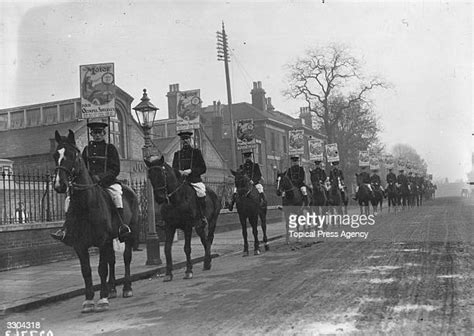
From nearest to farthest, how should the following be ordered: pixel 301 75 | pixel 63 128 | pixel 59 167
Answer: pixel 59 167
pixel 63 128
pixel 301 75

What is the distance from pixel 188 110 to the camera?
15281 mm

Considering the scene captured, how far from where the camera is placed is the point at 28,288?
9.39m

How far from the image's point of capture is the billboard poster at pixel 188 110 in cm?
1511

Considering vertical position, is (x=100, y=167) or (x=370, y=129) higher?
(x=370, y=129)

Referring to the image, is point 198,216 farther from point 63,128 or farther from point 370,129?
point 370,129

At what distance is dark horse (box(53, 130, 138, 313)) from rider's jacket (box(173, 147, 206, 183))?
2.84m

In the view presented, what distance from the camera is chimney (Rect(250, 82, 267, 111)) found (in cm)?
5791

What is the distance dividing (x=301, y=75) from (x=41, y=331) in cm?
3869

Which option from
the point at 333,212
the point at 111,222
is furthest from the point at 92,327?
the point at 333,212

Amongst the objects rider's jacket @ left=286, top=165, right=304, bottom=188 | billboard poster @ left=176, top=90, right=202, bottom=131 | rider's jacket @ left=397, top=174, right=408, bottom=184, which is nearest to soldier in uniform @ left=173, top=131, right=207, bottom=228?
billboard poster @ left=176, top=90, right=202, bottom=131

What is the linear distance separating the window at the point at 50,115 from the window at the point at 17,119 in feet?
5.11

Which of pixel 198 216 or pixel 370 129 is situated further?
pixel 370 129

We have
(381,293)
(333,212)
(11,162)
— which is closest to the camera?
(381,293)

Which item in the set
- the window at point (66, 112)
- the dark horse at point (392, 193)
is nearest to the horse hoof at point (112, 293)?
the window at point (66, 112)
